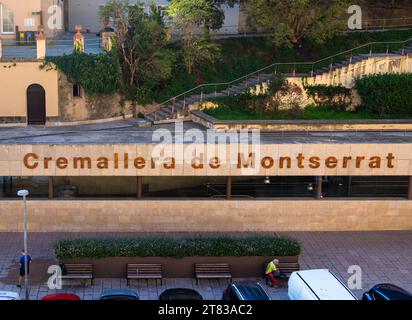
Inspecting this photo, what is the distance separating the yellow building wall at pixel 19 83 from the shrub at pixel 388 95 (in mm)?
15757

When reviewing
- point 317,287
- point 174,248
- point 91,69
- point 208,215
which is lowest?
point 317,287

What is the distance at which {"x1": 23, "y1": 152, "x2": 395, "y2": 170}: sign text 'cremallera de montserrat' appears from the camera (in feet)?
77.6

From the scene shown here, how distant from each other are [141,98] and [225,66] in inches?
225

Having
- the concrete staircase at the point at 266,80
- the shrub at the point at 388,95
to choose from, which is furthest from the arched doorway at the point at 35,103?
the shrub at the point at 388,95

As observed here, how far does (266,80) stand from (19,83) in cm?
1274

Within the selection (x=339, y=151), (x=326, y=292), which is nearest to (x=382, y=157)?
(x=339, y=151)

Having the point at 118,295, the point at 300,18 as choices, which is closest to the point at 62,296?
the point at 118,295

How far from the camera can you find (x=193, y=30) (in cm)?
3491

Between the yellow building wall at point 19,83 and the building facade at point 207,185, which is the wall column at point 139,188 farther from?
the yellow building wall at point 19,83

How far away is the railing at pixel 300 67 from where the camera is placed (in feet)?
109

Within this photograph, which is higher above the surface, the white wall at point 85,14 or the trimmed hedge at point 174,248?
the white wall at point 85,14

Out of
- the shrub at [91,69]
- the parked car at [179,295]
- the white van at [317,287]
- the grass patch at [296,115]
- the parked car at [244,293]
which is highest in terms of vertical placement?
the shrub at [91,69]

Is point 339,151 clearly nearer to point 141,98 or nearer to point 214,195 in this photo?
point 214,195

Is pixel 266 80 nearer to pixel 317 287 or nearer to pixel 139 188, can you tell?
pixel 139 188
